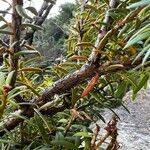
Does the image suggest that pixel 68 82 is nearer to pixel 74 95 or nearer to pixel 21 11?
pixel 74 95

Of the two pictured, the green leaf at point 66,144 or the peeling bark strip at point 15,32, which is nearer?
the peeling bark strip at point 15,32

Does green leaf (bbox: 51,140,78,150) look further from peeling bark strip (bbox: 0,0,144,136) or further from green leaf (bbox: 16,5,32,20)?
green leaf (bbox: 16,5,32,20)

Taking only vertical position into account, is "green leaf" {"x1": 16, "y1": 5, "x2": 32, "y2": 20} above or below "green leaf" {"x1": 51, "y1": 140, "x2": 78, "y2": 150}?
above

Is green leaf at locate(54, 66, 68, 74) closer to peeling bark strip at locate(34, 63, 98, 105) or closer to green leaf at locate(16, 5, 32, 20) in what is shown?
peeling bark strip at locate(34, 63, 98, 105)

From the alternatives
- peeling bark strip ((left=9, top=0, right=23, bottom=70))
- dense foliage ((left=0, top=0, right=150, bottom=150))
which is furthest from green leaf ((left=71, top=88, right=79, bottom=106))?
peeling bark strip ((left=9, top=0, right=23, bottom=70))

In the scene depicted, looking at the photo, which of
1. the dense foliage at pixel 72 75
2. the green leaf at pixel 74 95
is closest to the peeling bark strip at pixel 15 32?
the dense foliage at pixel 72 75

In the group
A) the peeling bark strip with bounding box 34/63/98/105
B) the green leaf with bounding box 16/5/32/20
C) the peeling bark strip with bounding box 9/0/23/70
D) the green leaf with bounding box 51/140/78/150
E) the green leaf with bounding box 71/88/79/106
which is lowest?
the green leaf with bounding box 51/140/78/150

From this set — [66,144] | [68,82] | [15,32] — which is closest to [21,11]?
[15,32]

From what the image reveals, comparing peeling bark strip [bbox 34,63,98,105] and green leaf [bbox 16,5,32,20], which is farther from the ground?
green leaf [bbox 16,5,32,20]

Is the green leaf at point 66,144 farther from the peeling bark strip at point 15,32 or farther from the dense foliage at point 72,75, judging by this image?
the peeling bark strip at point 15,32

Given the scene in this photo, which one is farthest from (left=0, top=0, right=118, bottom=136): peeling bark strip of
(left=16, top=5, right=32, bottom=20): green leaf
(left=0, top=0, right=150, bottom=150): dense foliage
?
(left=16, top=5, right=32, bottom=20): green leaf

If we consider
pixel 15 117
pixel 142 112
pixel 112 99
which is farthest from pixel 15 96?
pixel 142 112

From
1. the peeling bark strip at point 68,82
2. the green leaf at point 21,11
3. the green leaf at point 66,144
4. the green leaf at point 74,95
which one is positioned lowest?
the green leaf at point 66,144

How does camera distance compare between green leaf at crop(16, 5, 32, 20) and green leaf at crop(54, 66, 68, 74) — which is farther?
green leaf at crop(54, 66, 68, 74)
